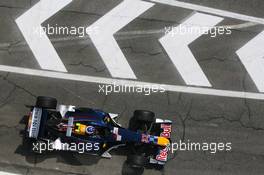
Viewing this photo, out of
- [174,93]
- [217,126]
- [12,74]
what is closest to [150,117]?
[174,93]

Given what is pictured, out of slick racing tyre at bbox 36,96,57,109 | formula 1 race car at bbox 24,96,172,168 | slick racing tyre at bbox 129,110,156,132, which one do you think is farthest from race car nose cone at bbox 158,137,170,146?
slick racing tyre at bbox 36,96,57,109

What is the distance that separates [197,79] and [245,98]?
1.23 metres

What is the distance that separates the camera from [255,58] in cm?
1023

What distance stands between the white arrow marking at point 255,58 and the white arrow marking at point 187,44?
96cm

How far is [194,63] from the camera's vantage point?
10.2 m

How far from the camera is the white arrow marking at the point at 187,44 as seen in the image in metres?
10.2

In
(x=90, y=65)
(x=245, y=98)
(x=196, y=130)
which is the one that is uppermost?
(x=90, y=65)

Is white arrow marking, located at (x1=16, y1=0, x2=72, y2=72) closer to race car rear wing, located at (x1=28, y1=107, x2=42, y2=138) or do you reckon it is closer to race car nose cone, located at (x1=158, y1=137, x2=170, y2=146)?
race car rear wing, located at (x1=28, y1=107, x2=42, y2=138)

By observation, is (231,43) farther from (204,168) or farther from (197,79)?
(204,168)

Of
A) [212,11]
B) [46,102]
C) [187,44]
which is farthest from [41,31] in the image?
[212,11]

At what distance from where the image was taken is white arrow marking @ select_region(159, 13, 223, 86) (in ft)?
33.4
